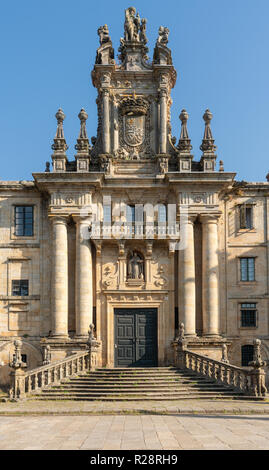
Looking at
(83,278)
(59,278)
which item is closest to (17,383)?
(59,278)

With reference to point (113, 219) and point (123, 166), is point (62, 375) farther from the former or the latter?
point (123, 166)

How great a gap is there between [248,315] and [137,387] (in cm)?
999

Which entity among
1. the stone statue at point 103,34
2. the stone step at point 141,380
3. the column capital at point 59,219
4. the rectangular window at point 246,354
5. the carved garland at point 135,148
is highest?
the stone statue at point 103,34

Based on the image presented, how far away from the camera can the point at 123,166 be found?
3659cm

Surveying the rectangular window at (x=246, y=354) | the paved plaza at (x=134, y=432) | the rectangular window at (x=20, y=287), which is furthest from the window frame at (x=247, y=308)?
the paved plaza at (x=134, y=432)

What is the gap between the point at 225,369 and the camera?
2966 centimetres

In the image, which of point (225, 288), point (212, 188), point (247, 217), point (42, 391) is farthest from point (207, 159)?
point (42, 391)

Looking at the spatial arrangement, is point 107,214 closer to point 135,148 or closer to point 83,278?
point 83,278

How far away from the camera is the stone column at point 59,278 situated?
113 ft

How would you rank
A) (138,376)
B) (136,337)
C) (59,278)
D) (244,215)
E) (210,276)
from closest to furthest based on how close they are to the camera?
(138,376)
(59,278)
(210,276)
(136,337)
(244,215)

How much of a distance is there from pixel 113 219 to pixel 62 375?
32.8ft

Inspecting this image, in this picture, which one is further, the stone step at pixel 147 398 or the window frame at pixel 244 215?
the window frame at pixel 244 215

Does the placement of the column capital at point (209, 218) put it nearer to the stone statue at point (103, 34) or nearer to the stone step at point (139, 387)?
the stone step at point (139, 387)

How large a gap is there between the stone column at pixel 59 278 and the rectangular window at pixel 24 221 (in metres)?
2.28
